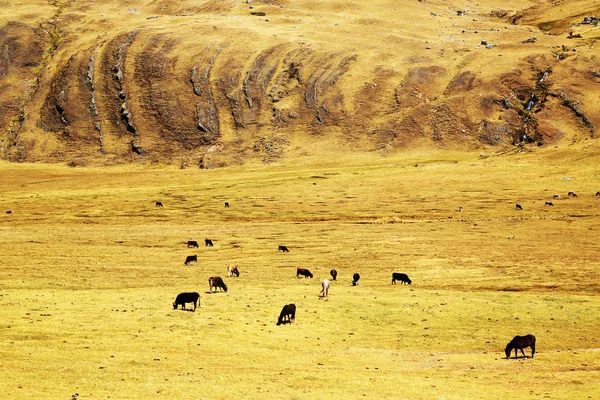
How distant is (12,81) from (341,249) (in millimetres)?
136227

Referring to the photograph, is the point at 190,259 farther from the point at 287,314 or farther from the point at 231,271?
the point at 287,314

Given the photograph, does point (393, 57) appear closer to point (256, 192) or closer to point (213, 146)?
point (213, 146)

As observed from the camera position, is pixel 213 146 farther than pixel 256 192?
Yes

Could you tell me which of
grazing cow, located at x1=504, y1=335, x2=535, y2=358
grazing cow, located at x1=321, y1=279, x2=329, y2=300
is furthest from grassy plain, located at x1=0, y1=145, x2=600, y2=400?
grazing cow, located at x1=504, y1=335, x2=535, y2=358

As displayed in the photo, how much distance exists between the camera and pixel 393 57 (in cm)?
17175

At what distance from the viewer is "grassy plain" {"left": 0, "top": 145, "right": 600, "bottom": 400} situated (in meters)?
30.7

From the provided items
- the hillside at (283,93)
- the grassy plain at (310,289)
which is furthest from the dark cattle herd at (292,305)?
the hillside at (283,93)

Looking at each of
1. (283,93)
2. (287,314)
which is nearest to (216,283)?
(287,314)

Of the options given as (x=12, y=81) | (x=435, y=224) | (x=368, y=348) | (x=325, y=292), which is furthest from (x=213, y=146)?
(x=368, y=348)

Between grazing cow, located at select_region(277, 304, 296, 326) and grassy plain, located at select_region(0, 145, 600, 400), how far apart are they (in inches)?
21.5

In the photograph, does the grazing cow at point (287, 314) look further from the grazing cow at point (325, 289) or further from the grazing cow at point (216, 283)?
the grazing cow at point (216, 283)

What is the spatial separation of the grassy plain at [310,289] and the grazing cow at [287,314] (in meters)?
0.55

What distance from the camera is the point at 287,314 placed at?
4103cm

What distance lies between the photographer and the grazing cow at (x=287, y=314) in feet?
132
